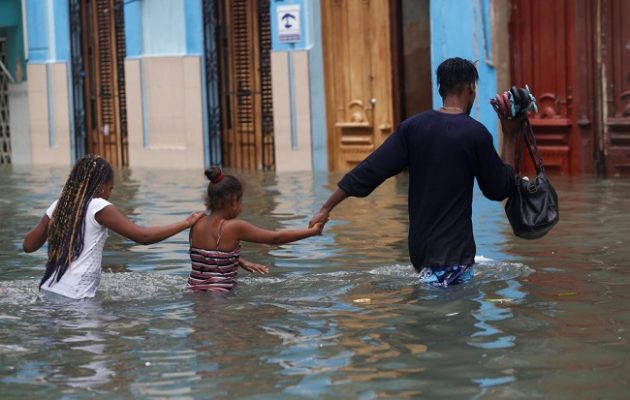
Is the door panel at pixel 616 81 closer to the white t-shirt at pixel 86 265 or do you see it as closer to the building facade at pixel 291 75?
the building facade at pixel 291 75

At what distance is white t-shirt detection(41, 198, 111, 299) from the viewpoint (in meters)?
8.80

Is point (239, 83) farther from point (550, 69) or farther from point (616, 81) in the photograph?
point (616, 81)

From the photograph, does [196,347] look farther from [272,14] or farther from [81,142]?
[81,142]

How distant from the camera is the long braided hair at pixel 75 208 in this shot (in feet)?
28.8

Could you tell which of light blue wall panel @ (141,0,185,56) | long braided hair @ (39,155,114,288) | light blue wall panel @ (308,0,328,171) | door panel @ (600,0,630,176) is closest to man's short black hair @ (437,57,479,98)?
long braided hair @ (39,155,114,288)

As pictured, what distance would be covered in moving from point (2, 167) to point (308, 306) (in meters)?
19.0

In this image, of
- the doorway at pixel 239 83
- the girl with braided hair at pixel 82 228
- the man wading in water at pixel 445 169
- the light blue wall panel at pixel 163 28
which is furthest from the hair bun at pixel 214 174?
the light blue wall panel at pixel 163 28

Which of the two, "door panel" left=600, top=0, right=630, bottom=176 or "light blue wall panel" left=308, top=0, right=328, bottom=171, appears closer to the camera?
"door panel" left=600, top=0, right=630, bottom=176

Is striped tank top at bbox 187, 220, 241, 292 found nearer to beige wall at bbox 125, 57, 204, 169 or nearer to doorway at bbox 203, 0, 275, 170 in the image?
doorway at bbox 203, 0, 275, 170

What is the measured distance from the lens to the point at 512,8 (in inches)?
758

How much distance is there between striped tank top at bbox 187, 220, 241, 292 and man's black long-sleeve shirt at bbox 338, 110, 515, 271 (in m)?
0.95

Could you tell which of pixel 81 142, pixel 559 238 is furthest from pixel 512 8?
pixel 81 142

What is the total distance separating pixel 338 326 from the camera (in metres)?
8.08

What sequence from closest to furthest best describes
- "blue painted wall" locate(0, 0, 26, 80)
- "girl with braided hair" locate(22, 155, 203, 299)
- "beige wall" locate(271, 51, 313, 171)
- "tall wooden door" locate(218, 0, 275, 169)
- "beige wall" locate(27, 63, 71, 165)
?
"girl with braided hair" locate(22, 155, 203, 299) → "beige wall" locate(271, 51, 313, 171) → "tall wooden door" locate(218, 0, 275, 169) → "beige wall" locate(27, 63, 71, 165) → "blue painted wall" locate(0, 0, 26, 80)
